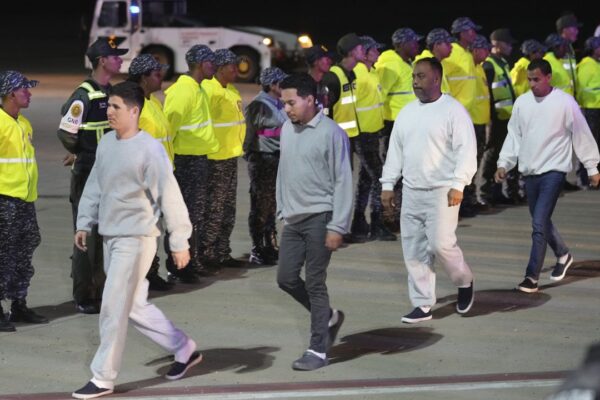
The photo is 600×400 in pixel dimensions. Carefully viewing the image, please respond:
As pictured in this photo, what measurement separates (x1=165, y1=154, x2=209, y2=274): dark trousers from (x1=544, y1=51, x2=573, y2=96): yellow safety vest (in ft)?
20.5

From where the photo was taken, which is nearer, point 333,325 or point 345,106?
point 333,325

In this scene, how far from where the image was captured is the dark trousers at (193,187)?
1127cm

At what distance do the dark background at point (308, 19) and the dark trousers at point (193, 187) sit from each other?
26291 millimetres

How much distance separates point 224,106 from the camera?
11.6 m

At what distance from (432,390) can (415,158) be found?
218 cm

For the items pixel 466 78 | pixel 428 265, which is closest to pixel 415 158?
pixel 428 265

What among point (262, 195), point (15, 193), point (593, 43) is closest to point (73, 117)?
point (15, 193)

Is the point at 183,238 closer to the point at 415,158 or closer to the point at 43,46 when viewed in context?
the point at 415,158

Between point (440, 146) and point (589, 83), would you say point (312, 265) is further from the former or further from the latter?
point (589, 83)

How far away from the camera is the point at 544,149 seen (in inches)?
425

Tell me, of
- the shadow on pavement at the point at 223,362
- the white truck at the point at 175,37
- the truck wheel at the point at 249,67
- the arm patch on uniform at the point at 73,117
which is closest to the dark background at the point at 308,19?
the white truck at the point at 175,37

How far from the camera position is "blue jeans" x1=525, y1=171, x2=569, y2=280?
10.8 m

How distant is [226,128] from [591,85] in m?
6.52

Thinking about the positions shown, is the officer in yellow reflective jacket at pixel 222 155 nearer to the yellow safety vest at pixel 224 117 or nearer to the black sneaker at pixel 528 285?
the yellow safety vest at pixel 224 117
